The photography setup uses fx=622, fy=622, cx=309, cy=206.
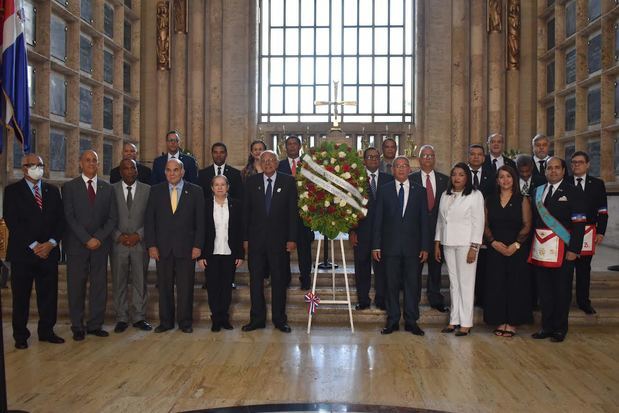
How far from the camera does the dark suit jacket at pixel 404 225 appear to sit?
6.16 metres

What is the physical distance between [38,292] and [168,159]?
2.35m

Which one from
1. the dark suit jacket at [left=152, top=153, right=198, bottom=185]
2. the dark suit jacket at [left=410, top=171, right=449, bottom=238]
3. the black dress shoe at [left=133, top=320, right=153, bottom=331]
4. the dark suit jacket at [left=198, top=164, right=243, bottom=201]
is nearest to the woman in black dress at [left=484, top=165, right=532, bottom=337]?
the dark suit jacket at [left=410, top=171, right=449, bottom=238]

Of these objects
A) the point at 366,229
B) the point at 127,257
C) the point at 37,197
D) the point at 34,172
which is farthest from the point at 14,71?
the point at 366,229

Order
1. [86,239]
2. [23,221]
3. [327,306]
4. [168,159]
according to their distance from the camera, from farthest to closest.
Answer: [168,159] → [327,306] → [86,239] → [23,221]

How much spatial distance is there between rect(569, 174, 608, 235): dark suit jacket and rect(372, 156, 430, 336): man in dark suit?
171cm

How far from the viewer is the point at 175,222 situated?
6.19 metres

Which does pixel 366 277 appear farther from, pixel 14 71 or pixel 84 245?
pixel 14 71

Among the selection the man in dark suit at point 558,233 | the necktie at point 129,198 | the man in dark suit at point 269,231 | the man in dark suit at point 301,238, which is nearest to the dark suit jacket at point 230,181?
the man in dark suit at point 301,238

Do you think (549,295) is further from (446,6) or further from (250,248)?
(446,6)

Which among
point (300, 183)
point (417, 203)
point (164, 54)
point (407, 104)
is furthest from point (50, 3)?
point (407, 104)

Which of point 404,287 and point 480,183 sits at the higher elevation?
point 480,183

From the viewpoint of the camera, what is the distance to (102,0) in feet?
38.0

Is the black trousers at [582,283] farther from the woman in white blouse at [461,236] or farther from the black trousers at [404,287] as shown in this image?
Result: the black trousers at [404,287]

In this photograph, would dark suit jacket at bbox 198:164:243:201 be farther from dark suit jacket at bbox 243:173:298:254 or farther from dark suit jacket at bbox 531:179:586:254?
dark suit jacket at bbox 531:179:586:254
